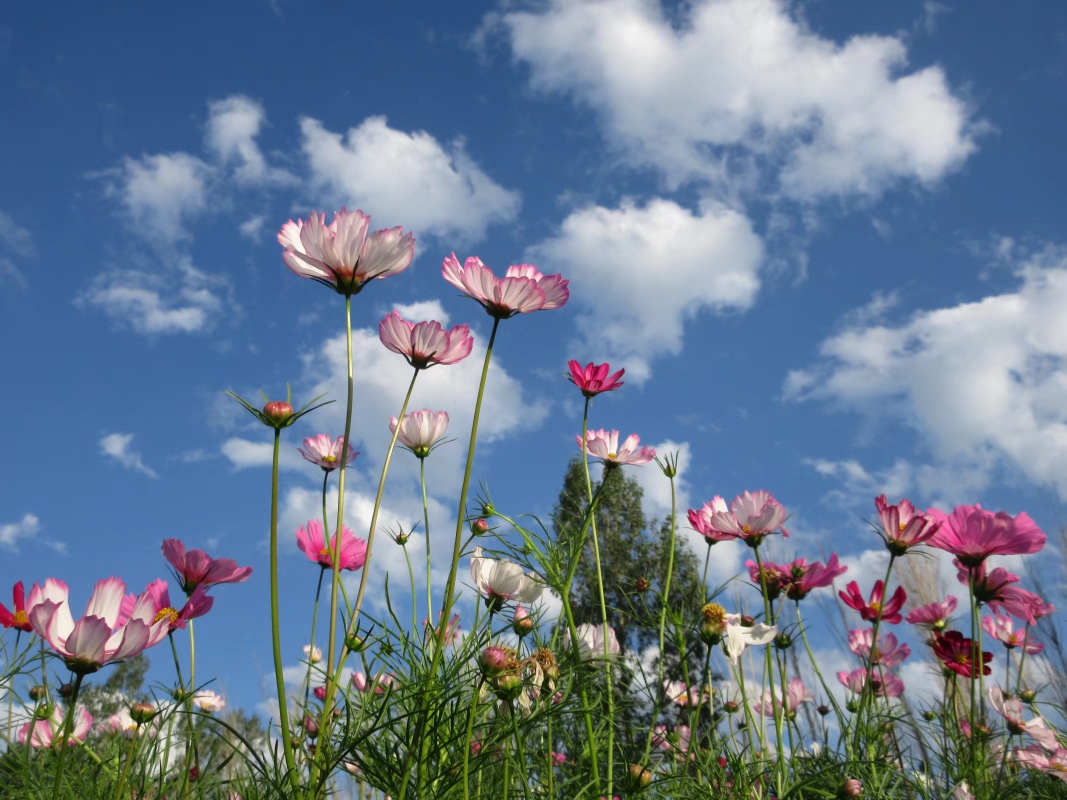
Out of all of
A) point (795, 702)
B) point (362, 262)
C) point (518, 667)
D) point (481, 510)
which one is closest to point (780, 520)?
point (481, 510)

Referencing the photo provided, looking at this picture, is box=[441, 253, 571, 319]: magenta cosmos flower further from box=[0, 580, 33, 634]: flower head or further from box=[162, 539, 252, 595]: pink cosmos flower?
box=[0, 580, 33, 634]: flower head

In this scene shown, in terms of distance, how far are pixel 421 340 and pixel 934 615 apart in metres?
1.99

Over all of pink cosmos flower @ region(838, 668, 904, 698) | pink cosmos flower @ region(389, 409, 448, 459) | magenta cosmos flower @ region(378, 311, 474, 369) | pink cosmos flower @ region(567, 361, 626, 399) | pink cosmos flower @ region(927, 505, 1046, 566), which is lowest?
pink cosmos flower @ region(838, 668, 904, 698)

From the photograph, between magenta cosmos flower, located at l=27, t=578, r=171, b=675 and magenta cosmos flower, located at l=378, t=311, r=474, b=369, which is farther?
magenta cosmos flower, located at l=378, t=311, r=474, b=369

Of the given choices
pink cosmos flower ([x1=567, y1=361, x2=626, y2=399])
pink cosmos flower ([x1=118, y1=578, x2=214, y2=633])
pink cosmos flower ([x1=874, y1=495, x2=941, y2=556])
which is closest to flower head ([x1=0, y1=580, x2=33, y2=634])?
pink cosmos flower ([x1=118, y1=578, x2=214, y2=633])

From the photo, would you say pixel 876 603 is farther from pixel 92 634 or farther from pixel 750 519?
pixel 92 634

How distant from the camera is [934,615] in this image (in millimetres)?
2389

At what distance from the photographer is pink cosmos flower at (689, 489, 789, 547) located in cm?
163

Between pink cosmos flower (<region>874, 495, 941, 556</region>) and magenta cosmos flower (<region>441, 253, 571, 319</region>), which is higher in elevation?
magenta cosmos flower (<region>441, 253, 571, 319</region>)

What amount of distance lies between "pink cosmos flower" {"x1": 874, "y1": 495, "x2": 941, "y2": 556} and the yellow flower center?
1.39m

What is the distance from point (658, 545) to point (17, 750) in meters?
12.0

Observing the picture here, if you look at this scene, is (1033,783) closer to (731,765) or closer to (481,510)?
(731,765)

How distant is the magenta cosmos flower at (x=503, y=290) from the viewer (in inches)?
45.4

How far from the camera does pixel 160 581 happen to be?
1195 mm
